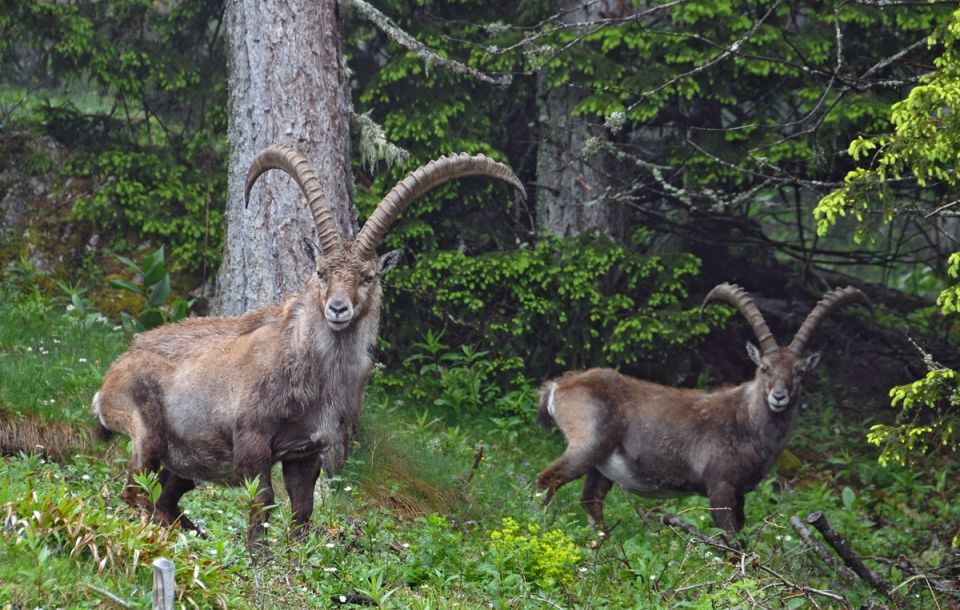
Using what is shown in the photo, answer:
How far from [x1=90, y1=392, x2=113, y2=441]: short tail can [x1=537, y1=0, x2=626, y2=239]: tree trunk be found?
643 centimetres

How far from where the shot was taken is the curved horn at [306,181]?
8227 mm

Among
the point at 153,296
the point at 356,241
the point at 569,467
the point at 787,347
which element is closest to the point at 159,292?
the point at 153,296

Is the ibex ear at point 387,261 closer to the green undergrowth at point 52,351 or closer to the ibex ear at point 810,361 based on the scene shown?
the green undergrowth at point 52,351

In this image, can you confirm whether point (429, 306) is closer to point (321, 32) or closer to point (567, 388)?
point (567, 388)

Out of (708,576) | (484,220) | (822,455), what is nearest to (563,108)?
(484,220)

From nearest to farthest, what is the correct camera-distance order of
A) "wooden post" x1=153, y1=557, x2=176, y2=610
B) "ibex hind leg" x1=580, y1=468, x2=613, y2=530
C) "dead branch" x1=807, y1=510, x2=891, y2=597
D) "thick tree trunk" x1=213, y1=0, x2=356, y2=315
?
"wooden post" x1=153, y1=557, x2=176, y2=610, "dead branch" x1=807, y1=510, x2=891, y2=597, "thick tree trunk" x1=213, y1=0, x2=356, y2=315, "ibex hind leg" x1=580, y1=468, x2=613, y2=530

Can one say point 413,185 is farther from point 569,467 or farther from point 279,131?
point 569,467

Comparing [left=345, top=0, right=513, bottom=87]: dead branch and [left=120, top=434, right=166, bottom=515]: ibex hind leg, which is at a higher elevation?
[left=345, top=0, right=513, bottom=87]: dead branch

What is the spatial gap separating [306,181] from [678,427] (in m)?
5.49

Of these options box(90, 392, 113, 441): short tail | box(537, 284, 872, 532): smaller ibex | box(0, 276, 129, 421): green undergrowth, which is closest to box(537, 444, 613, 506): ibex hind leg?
box(537, 284, 872, 532): smaller ibex

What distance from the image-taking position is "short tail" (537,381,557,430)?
12367 mm

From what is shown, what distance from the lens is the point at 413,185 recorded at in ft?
27.6

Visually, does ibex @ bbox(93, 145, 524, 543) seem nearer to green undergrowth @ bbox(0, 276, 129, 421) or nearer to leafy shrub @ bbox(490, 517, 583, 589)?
leafy shrub @ bbox(490, 517, 583, 589)

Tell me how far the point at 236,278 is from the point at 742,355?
7.44 meters
